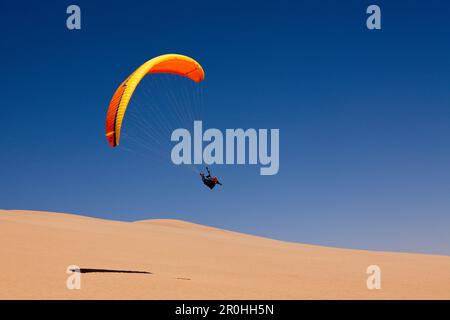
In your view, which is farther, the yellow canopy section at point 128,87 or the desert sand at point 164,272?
the yellow canopy section at point 128,87

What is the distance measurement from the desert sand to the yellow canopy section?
5231 mm

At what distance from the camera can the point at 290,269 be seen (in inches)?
1047

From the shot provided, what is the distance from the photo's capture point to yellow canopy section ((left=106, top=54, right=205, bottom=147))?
18406 mm

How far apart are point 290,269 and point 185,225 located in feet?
103

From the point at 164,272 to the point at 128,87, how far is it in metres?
7.54

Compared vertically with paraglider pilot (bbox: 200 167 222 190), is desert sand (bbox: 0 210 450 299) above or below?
below

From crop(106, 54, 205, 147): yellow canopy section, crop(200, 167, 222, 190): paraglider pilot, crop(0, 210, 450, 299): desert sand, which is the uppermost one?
crop(106, 54, 205, 147): yellow canopy section

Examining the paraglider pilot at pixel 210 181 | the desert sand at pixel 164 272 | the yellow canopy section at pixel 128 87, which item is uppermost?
the yellow canopy section at pixel 128 87

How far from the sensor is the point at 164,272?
2044cm

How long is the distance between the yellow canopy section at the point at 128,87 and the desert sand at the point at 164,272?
206 inches

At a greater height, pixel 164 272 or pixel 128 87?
pixel 128 87

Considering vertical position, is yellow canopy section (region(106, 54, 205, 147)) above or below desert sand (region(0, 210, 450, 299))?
above

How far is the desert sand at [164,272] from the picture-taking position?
15.3 meters

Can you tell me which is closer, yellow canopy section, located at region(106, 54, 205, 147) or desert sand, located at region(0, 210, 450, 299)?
desert sand, located at region(0, 210, 450, 299)
